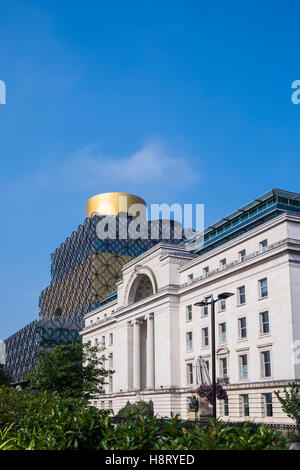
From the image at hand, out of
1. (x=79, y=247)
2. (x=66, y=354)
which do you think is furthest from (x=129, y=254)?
(x=66, y=354)

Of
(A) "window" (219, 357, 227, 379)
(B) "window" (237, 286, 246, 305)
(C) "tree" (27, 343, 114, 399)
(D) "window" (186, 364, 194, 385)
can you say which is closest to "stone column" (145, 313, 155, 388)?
(D) "window" (186, 364, 194, 385)

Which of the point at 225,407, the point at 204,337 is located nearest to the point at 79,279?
the point at 204,337

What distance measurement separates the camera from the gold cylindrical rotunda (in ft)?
512

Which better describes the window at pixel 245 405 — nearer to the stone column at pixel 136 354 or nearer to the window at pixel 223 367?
the window at pixel 223 367

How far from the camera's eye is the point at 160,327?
68.0 meters

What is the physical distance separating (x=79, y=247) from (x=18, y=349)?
1224 inches

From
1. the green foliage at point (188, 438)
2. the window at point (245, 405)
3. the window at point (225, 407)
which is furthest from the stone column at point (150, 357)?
the green foliage at point (188, 438)

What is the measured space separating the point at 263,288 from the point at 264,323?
11.1ft

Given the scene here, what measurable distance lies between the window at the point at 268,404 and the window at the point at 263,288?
923 cm

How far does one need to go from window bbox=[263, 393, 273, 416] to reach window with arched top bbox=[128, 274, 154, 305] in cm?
3015

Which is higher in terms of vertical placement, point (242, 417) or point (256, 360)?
point (256, 360)

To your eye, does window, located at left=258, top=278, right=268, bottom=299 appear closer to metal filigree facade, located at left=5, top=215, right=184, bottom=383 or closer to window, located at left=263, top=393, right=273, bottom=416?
window, located at left=263, top=393, right=273, bottom=416
